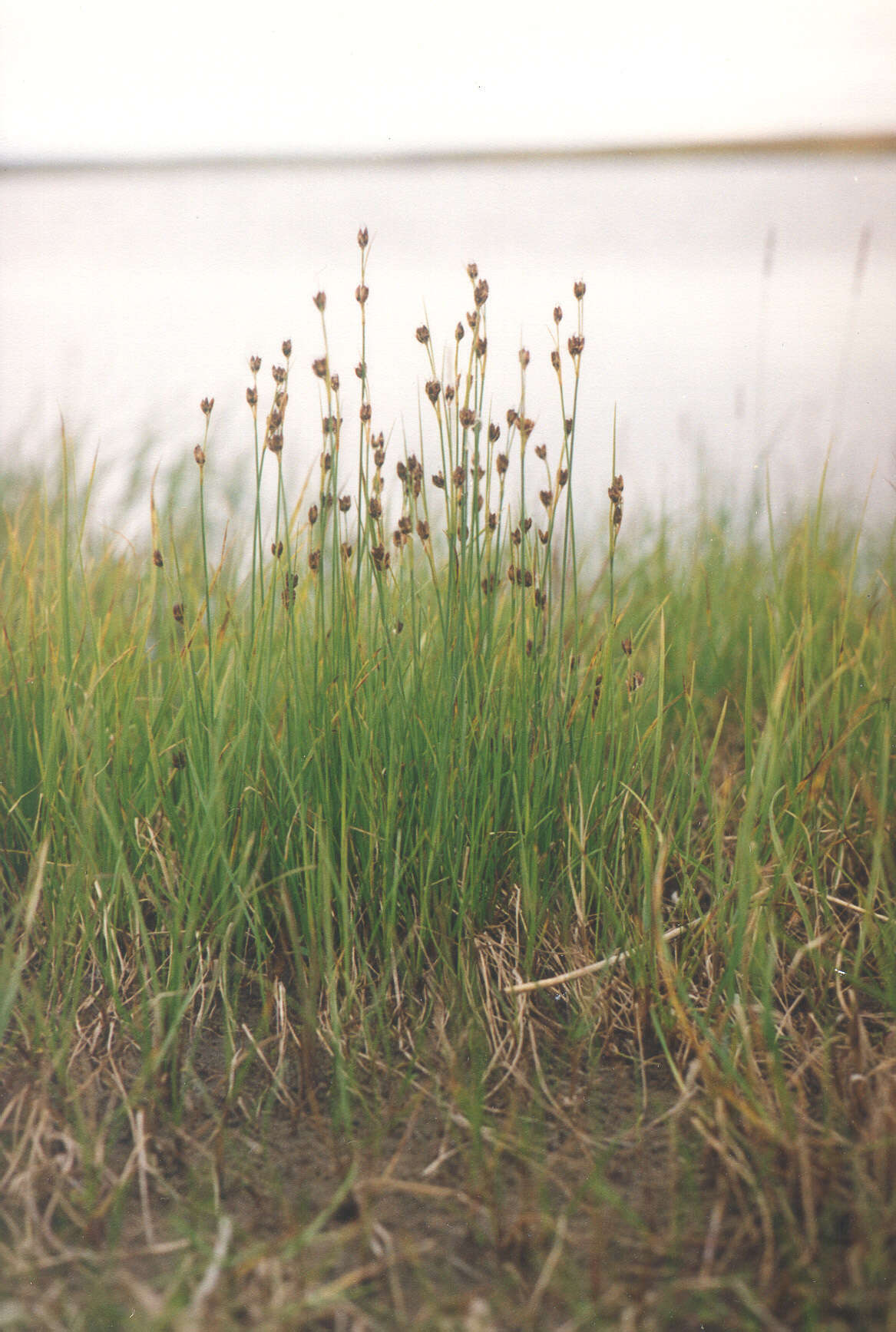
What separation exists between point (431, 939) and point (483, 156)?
1.28 m

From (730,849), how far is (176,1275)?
3.04 ft

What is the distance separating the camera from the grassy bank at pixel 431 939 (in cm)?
86

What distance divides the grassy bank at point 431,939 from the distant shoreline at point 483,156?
0.33m

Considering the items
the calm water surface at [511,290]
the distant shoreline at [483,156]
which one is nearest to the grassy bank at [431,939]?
the calm water surface at [511,290]

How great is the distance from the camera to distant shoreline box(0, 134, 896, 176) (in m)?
1.55

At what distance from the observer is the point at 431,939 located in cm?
124

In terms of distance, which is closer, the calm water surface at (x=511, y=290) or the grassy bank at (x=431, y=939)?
the grassy bank at (x=431, y=939)

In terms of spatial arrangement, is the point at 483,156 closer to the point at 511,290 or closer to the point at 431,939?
the point at 511,290

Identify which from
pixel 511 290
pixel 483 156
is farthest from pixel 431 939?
pixel 483 156

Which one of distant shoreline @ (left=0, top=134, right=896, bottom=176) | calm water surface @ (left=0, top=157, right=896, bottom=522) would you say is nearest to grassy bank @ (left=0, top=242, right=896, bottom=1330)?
calm water surface @ (left=0, top=157, right=896, bottom=522)

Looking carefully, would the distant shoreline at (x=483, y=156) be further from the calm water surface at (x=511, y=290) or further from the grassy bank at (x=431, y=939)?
the grassy bank at (x=431, y=939)

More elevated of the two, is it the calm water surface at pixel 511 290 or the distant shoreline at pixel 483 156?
the distant shoreline at pixel 483 156

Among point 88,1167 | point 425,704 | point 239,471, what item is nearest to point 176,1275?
point 88,1167

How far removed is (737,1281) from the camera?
807 mm
